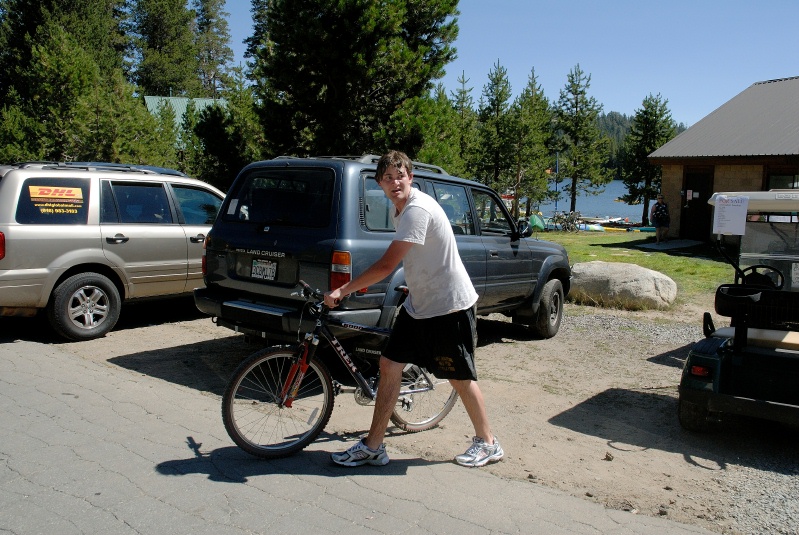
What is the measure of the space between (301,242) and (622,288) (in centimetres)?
674

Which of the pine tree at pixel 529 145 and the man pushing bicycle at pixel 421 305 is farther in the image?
the pine tree at pixel 529 145

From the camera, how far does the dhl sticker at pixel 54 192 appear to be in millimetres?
7395

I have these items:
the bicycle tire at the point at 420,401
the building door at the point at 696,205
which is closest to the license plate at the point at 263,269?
the bicycle tire at the point at 420,401

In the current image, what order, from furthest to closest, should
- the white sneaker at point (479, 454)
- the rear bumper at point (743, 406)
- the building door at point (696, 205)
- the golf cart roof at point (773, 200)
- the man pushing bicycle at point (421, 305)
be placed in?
the building door at point (696, 205)
the golf cart roof at point (773, 200)
the rear bumper at point (743, 406)
the white sneaker at point (479, 454)
the man pushing bicycle at point (421, 305)

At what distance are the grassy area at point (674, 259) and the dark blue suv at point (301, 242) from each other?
7374 millimetres

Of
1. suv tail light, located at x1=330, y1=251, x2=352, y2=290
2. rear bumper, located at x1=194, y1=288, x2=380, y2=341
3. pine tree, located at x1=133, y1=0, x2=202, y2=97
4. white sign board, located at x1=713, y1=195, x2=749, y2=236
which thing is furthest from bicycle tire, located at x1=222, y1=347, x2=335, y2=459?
pine tree, located at x1=133, y1=0, x2=202, y2=97

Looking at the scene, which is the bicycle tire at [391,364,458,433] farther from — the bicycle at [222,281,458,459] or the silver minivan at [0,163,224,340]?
the silver minivan at [0,163,224,340]

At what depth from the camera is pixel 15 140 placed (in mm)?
27172

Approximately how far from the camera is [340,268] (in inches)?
217

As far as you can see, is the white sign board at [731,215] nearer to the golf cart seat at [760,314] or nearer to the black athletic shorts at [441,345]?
the golf cart seat at [760,314]

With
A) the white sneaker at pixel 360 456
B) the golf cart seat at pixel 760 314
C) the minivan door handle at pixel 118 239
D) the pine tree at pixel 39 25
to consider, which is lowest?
the white sneaker at pixel 360 456

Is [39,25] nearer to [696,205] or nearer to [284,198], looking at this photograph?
[696,205]

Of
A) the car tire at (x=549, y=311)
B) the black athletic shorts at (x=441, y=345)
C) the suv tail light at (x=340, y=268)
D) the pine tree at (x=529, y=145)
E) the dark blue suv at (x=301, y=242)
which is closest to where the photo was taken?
the black athletic shorts at (x=441, y=345)

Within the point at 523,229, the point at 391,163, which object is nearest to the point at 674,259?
the point at 523,229
